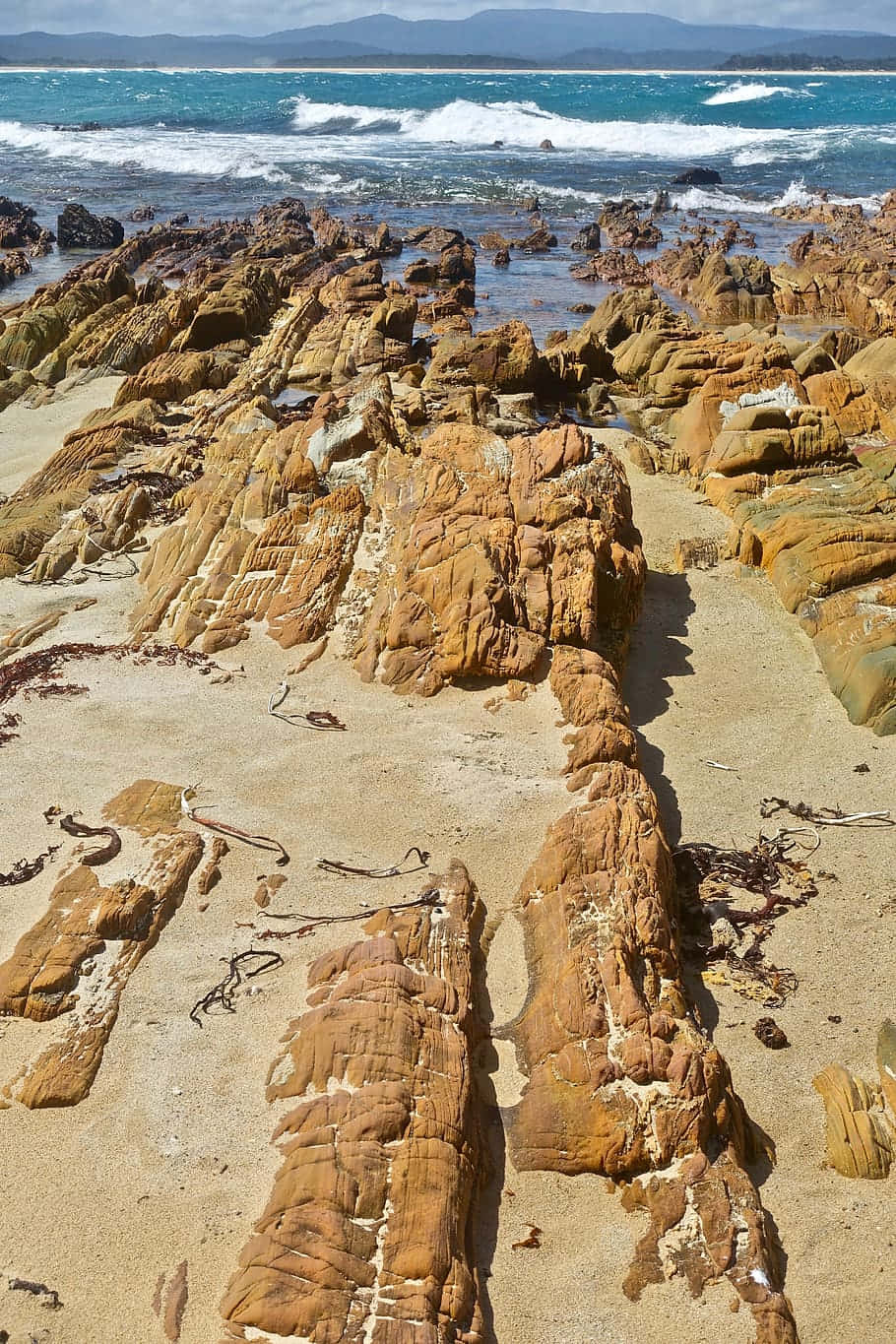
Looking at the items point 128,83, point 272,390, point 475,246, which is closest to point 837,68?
point 128,83

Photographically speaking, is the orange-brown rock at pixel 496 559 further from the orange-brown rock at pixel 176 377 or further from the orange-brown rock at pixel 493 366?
the orange-brown rock at pixel 176 377

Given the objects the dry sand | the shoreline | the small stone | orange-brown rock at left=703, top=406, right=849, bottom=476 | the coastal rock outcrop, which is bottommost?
the small stone

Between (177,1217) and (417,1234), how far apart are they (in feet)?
4.14

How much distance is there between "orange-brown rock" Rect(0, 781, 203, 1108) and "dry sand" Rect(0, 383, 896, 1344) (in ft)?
0.40

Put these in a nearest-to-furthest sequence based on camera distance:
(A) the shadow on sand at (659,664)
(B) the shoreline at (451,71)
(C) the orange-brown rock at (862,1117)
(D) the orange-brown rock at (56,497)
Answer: (C) the orange-brown rock at (862,1117) → (A) the shadow on sand at (659,664) → (D) the orange-brown rock at (56,497) → (B) the shoreline at (451,71)

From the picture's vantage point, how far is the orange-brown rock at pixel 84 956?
20.1 feet

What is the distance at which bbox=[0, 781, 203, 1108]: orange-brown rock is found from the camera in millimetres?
6137

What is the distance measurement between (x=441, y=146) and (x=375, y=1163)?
240ft

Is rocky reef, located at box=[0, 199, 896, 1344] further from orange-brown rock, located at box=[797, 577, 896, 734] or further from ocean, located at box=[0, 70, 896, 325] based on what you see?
ocean, located at box=[0, 70, 896, 325]

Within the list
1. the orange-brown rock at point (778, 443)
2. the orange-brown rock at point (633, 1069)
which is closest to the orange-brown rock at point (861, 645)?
the orange-brown rock at point (633, 1069)

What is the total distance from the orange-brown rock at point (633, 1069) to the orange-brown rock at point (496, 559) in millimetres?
2760

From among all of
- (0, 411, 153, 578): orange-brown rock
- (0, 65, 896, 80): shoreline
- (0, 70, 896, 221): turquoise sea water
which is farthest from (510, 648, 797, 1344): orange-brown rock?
(0, 65, 896, 80): shoreline

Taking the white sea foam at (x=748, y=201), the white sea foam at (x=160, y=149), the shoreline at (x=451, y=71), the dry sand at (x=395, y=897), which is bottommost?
the dry sand at (x=395, y=897)

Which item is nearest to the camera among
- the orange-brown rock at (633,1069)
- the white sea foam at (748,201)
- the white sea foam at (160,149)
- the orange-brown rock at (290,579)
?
the orange-brown rock at (633,1069)
